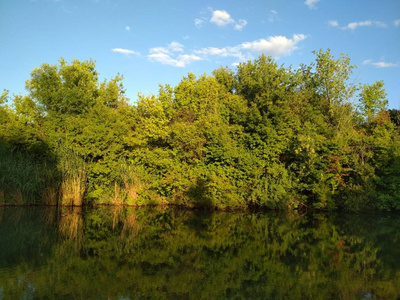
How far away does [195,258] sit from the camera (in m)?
7.02

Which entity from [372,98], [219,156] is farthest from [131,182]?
[372,98]

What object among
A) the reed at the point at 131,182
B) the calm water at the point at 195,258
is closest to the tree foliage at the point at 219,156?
the reed at the point at 131,182

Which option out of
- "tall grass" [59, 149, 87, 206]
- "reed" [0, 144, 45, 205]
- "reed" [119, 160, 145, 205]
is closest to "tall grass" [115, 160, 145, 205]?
"reed" [119, 160, 145, 205]

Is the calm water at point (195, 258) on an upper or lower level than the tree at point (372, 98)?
lower

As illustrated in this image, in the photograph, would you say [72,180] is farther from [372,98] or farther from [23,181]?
[372,98]

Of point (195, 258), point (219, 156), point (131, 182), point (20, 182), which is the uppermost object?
point (219, 156)

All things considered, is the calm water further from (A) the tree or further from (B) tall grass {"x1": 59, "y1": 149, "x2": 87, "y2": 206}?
(A) the tree

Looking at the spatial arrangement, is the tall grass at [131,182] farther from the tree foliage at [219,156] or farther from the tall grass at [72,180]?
the tall grass at [72,180]

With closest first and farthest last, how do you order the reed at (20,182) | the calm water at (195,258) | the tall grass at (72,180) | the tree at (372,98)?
the calm water at (195,258)
the reed at (20,182)
the tall grass at (72,180)
the tree at (372,98)

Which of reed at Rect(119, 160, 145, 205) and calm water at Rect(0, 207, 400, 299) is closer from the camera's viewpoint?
calm water at Rect(0, 207, 400, 299)

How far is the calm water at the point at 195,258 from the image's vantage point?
512cm

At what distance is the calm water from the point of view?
5.12 meters

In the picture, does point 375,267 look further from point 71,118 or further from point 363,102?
point 363,102

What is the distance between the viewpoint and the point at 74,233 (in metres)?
9.48
